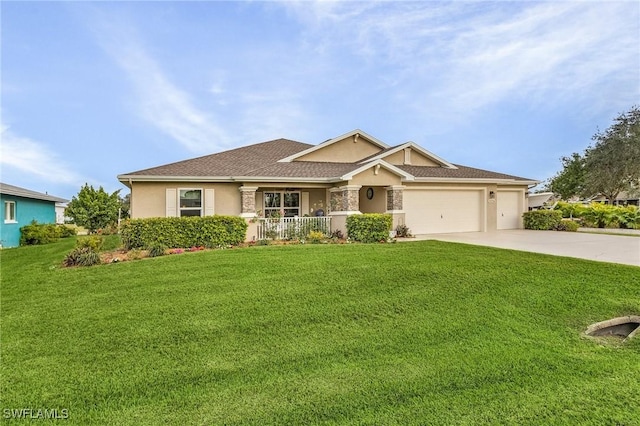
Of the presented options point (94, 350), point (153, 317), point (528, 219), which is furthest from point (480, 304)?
point (528, 219)

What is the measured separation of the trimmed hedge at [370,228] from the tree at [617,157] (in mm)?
29314

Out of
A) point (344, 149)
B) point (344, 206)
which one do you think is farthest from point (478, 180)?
point (344, 206)

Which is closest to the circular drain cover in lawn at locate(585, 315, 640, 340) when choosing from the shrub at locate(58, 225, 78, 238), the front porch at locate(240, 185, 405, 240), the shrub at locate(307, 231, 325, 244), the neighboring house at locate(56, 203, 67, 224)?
the shrub at locate(307, 231, 325, 244)

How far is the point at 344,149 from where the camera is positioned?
64.0 feet

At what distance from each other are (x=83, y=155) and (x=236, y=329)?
15.9 m

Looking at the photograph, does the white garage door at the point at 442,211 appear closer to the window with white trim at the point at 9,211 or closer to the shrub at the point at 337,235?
the shrub at the point at 337,235

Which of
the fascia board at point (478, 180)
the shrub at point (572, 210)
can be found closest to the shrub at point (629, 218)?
the shrub at point (572, 210)

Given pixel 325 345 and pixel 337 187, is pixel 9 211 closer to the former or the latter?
pixel 337 187

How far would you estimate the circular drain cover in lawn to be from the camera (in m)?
5.25

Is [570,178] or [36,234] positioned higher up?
[570,178]

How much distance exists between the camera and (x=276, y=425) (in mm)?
3098

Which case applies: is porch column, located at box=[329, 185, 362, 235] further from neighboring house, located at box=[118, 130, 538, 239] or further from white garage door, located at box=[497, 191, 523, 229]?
white garage door, located at box=[497, 191, 523, 229]

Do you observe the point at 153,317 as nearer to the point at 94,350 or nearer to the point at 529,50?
the point at 94,350

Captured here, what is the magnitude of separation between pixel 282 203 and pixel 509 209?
1345 cm
